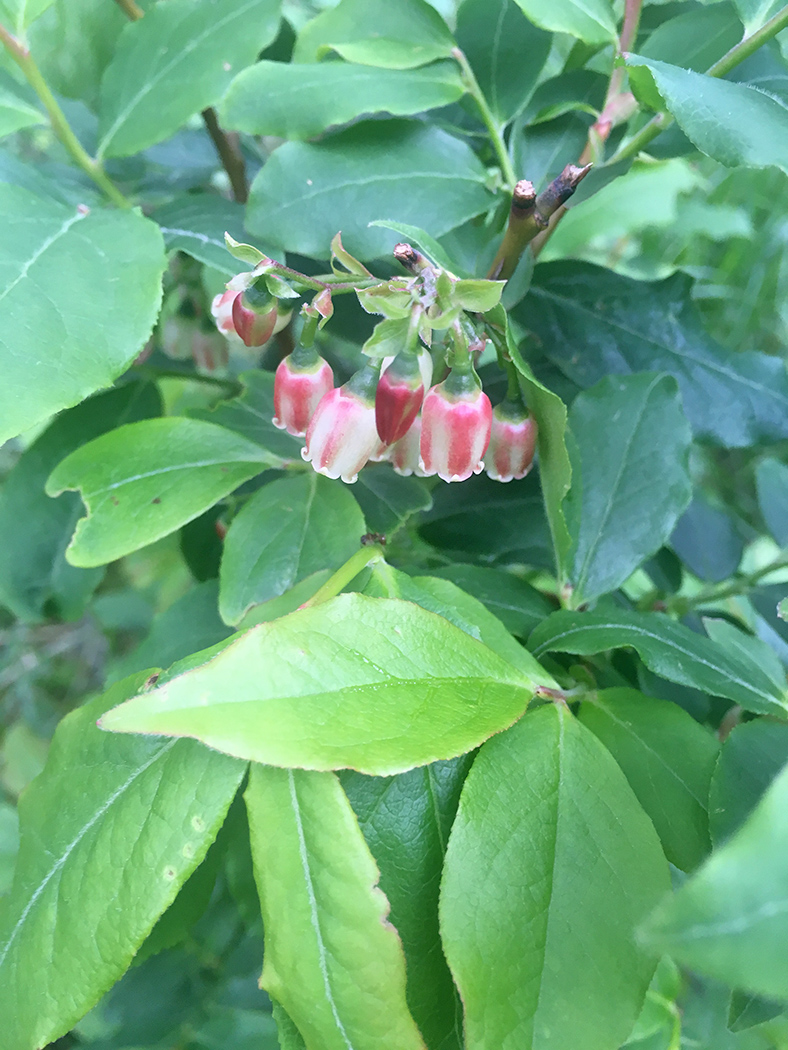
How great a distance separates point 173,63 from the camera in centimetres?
68

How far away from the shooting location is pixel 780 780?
0.76 ft

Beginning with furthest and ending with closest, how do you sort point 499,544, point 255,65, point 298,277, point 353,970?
1. point 499,544
2. point 255,65
3. point 298,277
4. point 353,970

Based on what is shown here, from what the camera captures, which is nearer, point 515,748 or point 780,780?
point 780,780

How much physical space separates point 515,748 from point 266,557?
255mm

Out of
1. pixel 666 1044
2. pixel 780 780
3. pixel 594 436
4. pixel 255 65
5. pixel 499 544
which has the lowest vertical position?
pixel 666 1044

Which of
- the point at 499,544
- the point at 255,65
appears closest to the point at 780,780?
the point at 499,544

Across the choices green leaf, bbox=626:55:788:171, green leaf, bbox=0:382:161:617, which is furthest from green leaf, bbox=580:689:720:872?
green leaf, bbox=0:382:161:617

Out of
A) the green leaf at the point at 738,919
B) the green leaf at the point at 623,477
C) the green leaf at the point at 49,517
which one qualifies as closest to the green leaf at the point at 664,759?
the green leaf at the point at 623,477

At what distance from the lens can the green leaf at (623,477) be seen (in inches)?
24.2

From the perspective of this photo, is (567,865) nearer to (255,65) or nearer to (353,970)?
(353,970)

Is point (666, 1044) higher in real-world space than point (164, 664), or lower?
lower

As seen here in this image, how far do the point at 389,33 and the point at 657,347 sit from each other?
0.37 meters

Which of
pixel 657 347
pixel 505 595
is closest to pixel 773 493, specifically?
pixel 657 347

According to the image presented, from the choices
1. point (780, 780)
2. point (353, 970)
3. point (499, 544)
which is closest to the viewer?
point (780, 780)
